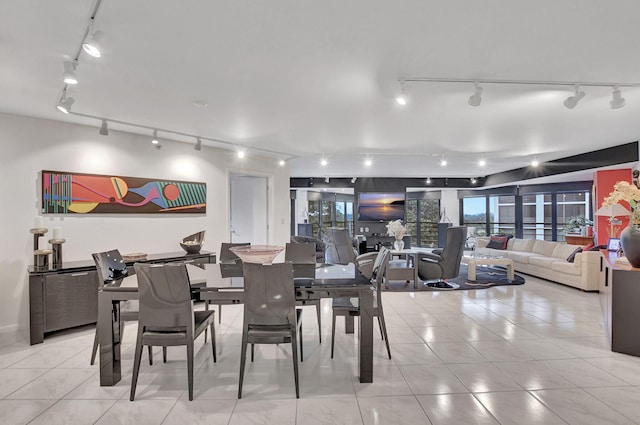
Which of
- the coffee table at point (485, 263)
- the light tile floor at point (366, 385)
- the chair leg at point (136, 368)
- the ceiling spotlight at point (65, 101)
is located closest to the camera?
the light tile floor at point (366, 385)

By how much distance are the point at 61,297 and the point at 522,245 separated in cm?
851

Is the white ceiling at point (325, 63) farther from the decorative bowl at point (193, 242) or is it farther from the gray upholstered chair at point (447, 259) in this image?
the gray upholstered chair at point (447, 259)

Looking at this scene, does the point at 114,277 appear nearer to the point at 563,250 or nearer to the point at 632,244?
the point at 632,244

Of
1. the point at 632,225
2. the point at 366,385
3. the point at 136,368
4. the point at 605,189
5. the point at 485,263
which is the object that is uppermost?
the point at 605,189

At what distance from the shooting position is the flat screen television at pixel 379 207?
9.16m

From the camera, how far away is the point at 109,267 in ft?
9.91

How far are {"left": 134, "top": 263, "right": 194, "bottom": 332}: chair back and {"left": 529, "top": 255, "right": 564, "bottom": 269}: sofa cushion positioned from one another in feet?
21.3

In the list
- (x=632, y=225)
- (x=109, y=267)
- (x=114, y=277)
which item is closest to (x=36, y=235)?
(x=109, y=267)

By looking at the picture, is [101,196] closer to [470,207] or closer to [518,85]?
[518,85]

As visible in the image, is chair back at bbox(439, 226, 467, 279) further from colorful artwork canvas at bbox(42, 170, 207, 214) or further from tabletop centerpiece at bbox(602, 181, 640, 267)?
colorful artwork canvas at bbox(42, 170, 207, 214)

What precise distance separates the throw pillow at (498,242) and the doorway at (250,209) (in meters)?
5.68

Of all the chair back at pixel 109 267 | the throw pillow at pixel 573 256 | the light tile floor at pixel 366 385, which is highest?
the chair back at pixel 109 267

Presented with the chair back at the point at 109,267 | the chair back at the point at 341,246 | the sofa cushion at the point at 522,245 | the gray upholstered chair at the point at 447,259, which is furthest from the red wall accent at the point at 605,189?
the chair back at the point at 109,267

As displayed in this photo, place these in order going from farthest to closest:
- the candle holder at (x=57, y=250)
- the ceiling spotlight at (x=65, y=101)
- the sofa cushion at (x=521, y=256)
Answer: the sofa cushion at (x=521, y=256), the candle holder at (x=57, y=250), the ceiling spotlight at (x=65, y=101)
